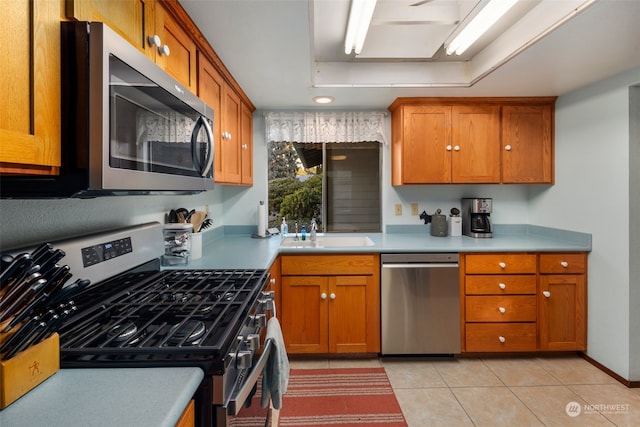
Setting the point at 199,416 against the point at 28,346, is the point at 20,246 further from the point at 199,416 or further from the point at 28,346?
the point at 199,416

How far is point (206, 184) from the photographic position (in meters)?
1.45

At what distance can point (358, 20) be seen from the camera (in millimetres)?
1670

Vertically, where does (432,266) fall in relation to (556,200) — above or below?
below

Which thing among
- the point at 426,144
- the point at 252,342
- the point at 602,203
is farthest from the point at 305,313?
the point at 602,203

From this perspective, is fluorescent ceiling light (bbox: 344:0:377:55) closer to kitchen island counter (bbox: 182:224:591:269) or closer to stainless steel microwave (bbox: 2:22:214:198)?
stainless steel microwave (bbox: 2:22:214:198)

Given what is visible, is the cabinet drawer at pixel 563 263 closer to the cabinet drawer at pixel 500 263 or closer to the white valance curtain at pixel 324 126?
the cabinet drawer at pixel 500 263

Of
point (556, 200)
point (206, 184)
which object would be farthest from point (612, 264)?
point (206, 184)

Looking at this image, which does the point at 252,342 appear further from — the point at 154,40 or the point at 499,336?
the point at 499,336

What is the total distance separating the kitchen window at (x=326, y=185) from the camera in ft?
10.9

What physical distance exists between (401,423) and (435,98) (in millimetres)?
2375

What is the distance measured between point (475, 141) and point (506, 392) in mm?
1894

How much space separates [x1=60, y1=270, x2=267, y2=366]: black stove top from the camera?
0.82 m

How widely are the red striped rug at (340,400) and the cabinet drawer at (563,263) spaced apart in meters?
1.45

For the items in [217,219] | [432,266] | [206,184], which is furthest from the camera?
[217,219]
